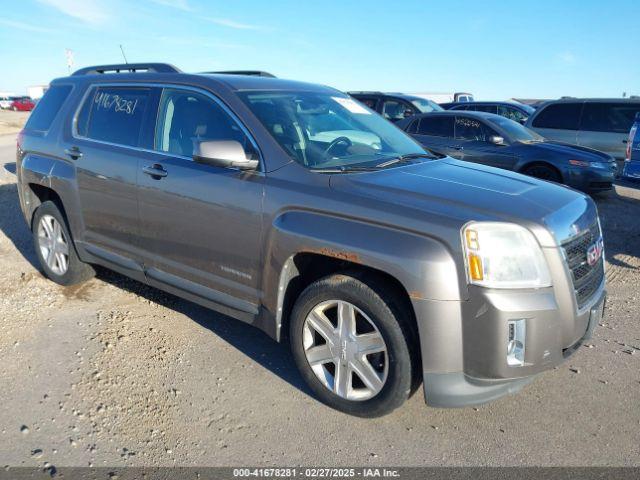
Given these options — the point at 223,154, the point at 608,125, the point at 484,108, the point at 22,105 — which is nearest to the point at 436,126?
the point at 608,125

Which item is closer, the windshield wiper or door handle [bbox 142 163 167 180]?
the windshield wiper

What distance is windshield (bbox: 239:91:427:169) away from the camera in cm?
328

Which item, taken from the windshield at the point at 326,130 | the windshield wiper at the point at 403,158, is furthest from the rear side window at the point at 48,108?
the windshield wiper at the point at 403,158

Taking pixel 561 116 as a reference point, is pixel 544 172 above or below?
below

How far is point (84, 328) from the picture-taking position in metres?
4.00

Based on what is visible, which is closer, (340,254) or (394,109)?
(340,254)

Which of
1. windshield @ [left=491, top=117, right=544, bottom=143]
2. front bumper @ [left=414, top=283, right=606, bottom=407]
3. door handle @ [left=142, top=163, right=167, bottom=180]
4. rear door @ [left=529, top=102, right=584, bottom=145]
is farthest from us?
rear door @ [left=529, top=102, right=584, bottom=145]

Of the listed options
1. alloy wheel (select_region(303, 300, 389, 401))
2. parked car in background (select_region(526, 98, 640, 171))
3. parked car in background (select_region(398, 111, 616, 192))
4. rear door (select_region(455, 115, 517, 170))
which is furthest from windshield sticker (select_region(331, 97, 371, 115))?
parked car in background (select_region(526, 98, 640, 171))

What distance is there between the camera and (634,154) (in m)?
6.75

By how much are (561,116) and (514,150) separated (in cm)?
358

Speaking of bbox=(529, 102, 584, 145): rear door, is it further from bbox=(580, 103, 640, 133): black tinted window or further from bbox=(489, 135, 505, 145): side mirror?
bbox=(489, 135, 505, 145): side mirror

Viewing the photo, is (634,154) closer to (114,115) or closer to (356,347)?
(356,347)

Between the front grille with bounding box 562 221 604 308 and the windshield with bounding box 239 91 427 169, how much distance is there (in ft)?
4.14

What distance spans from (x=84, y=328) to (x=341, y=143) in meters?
2.41
